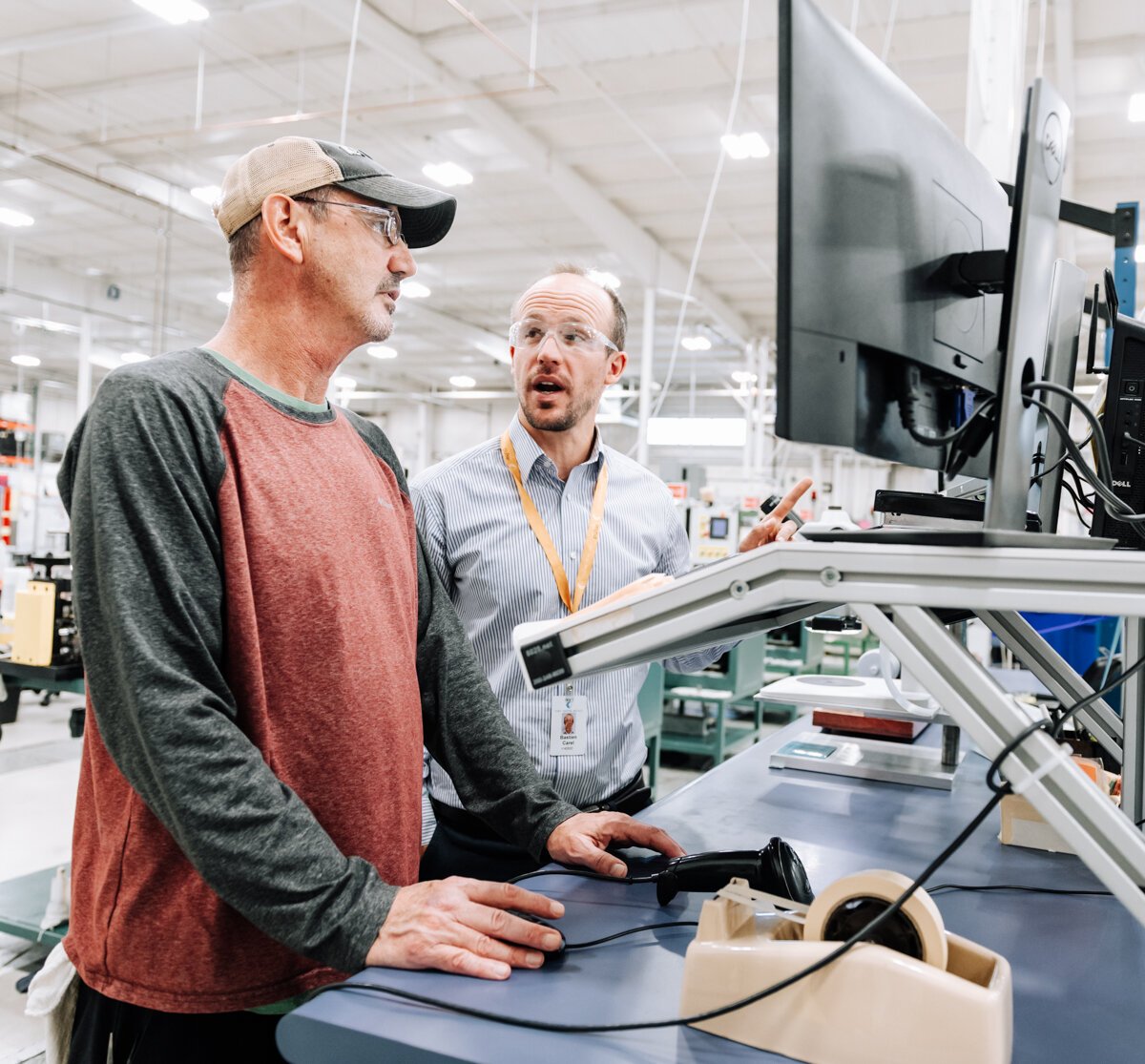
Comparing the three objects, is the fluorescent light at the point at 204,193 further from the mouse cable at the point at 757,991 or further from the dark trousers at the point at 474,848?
the mouse cable at the point at 757,991

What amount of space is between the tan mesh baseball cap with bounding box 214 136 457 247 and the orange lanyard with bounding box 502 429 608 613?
61 centimetres

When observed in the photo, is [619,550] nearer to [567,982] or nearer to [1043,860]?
[1043,860]

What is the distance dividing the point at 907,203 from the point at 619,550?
3.12ft

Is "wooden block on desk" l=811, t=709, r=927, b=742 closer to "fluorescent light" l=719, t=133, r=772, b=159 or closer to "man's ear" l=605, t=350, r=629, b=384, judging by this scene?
"man's ear" l=605, t=350, r=629, b=384

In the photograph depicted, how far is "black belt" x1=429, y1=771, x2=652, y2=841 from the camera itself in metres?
1.55

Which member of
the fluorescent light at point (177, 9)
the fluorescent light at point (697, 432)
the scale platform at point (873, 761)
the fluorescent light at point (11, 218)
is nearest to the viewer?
the scale platform at point (873, 761)

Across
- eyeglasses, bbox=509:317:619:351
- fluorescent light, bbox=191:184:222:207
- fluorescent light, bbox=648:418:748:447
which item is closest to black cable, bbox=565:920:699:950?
eyeglasses, bbox=509:317:619:351

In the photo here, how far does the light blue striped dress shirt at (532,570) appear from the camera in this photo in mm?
1598

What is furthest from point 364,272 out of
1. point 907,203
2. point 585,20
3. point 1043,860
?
point 585,20

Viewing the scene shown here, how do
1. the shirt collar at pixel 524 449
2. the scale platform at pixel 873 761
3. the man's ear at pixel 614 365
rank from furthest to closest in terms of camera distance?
the man's ear at pixel 614 365
the shirt collar at pixel 524 449
the scale platform at pixel 873 761

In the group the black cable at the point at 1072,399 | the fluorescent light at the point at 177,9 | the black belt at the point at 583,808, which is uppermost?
the fluorescent light at the point at 177,9

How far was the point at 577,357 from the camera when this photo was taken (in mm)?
1744

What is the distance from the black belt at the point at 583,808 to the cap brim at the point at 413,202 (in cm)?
90

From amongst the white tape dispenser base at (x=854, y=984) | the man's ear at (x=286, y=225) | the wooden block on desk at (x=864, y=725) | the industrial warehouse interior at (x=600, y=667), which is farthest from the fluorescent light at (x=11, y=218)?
the white tape dispenser base at (x=854, y=984)
